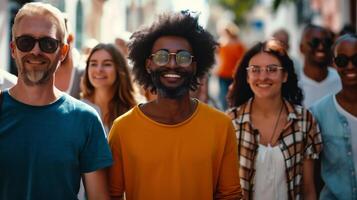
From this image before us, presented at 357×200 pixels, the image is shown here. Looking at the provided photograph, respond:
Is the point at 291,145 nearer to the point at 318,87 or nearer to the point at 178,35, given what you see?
the point at 178,35

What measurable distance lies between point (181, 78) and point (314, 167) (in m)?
1.78

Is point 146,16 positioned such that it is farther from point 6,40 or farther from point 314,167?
point 314,167

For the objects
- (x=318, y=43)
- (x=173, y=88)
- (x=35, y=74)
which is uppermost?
(x=318, y=43)

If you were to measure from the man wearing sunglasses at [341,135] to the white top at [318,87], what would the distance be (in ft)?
6.06

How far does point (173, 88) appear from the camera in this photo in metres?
3.94

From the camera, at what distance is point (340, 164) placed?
16.9ft

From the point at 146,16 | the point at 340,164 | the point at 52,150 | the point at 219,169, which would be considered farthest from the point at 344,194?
the point at 146,16

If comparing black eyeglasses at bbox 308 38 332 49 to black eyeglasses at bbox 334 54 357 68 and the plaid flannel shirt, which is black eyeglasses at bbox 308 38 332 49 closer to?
black eyeglasses at bbox 334 54 357 68

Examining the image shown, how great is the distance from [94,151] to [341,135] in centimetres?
224

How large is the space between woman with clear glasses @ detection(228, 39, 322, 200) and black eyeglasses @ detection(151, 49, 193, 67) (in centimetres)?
123

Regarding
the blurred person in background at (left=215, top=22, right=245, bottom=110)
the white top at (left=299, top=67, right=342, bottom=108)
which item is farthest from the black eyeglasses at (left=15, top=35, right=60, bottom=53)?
the blurred person in background at (left=215, top=22, right=245, bottom=110)

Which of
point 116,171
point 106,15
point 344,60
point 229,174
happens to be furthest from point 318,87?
point 106,15

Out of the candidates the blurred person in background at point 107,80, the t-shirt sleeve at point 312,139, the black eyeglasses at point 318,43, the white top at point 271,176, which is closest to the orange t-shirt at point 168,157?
the white top at point 271,176

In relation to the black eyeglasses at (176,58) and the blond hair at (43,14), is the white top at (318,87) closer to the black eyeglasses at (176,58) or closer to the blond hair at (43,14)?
the black eyeglasses at (176,58)
